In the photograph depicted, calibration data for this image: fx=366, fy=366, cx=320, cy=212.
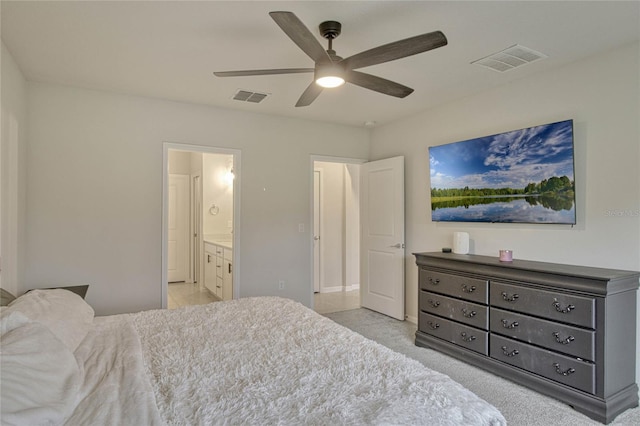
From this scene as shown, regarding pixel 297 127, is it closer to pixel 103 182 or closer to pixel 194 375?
pixel 103 182

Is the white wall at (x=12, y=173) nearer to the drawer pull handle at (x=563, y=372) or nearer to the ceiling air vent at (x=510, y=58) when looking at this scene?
the ceiling air vent at (x=510, y=58)

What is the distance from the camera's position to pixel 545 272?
2684mm

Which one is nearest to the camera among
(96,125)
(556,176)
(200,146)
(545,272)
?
(545,272)

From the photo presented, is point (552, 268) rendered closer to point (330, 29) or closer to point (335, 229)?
point (330, 29)

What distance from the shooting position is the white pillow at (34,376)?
3.43 ft

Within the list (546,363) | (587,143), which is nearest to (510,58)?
(587,143)

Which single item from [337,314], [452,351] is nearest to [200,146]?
[337,314]

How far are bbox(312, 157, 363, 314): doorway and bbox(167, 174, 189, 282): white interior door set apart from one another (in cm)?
262

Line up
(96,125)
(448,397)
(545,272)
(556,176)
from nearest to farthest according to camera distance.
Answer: (448,397) → (545,272) → (556,176) → (96,125)

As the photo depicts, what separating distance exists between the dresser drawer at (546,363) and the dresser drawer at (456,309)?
173mm

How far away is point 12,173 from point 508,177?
168 inches

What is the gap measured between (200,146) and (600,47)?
375 centimetres

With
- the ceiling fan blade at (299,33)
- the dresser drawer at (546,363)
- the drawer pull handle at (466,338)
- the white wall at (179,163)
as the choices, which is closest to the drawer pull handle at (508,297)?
the dresser drawer at (546,363)

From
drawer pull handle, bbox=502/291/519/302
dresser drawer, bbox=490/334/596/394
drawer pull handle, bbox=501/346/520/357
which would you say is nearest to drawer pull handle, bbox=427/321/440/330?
dresser drawer, bbox=490/334/596/394
